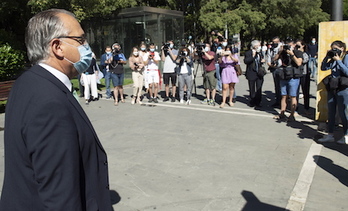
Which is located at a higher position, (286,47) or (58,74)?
(286,47)

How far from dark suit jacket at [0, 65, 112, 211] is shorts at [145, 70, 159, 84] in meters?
8.57

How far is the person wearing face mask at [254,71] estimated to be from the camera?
9375mm

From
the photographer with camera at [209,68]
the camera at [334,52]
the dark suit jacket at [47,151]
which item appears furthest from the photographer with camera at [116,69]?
the dark suit jacket at [47,151]

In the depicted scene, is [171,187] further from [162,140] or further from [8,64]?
[8,64]

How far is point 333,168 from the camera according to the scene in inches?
197

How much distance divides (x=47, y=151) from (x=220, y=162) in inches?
159

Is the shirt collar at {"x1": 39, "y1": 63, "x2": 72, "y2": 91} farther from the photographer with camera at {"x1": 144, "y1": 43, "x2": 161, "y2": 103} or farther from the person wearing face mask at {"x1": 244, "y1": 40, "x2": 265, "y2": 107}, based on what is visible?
the photographer with camera at {"x1": 144, "y1": 43, "x2": 161, "y2": 103}

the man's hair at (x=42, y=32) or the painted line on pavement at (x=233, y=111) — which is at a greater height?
the man's hair at (x=42, y=32)

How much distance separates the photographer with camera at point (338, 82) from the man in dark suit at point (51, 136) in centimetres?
522

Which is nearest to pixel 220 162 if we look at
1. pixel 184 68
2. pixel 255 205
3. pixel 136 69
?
pixel 255 205

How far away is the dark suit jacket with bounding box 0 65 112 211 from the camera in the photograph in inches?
60.1

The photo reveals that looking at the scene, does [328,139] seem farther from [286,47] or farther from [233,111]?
[233,111]

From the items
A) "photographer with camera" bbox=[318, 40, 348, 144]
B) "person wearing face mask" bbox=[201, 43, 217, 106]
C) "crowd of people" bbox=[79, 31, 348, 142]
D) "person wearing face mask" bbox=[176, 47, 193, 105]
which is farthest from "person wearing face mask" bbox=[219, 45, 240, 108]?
"photographer with camera" bbox=[318, 40, 348, 144]

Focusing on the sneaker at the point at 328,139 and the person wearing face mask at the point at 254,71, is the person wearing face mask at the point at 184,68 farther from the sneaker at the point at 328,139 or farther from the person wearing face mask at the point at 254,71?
the sneaker at the point at 328,139
